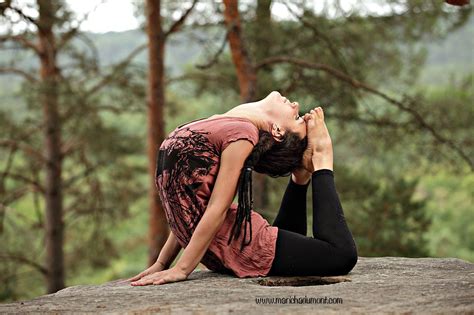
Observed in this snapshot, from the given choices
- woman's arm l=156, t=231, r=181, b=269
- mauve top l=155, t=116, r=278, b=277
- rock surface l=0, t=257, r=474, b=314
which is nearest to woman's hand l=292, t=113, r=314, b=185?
mauve top l=155, t=116, r=278, b=277

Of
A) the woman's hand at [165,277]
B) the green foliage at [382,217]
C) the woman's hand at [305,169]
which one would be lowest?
the green foliage at [382,217]

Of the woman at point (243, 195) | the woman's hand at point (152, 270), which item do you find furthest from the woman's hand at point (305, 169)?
the woman's hand at point (152, 270)

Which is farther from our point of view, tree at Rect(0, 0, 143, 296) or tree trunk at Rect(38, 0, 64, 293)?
tree trunk at Rect(38, 0, 64, 293)

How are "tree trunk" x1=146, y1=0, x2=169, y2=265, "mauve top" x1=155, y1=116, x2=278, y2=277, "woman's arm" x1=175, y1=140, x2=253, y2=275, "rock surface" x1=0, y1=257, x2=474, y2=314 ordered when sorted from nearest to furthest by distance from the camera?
"rock surface" x1=0, y1=257, x2=474, y2=314 → "woman's arm" x1=175, y1=140, x2=253, y2=275 → "mauve top" x1=155, y1=116, x2=278, y2=277 → "tree trunk" x1=146, y1=0, x2=169, y2=265

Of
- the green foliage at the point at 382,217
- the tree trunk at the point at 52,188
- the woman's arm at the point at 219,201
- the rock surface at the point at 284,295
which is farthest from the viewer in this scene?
the tree trunk at the point at 52,188

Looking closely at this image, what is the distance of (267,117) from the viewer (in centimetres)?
331

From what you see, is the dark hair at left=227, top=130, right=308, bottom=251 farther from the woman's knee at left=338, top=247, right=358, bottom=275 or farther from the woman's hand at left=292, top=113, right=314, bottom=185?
the woman's knee at left=338, top=247, right=358, bottom=275

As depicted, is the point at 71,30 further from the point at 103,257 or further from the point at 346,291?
the point at 346,291

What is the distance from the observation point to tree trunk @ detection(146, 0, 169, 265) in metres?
7.07

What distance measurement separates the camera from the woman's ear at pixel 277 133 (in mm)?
3299

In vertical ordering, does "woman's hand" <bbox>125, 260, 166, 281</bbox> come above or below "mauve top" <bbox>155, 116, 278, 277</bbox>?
below

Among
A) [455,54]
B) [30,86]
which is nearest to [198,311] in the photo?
[30,86]

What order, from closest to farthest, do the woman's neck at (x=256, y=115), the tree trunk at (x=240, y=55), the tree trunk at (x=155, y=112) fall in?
the woman's neck at (x=256, y=115)
the tree trunk at (x=240, y=55)
the tree trunk at (x=155, y=112)

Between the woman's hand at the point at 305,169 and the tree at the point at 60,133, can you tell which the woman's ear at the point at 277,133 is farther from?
the tree at the point at 60,133
